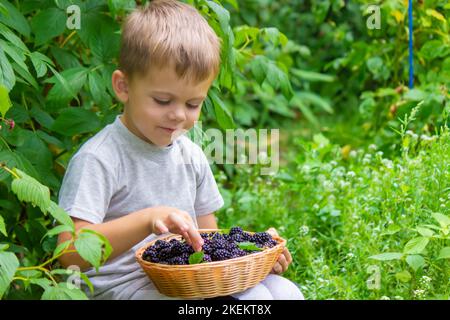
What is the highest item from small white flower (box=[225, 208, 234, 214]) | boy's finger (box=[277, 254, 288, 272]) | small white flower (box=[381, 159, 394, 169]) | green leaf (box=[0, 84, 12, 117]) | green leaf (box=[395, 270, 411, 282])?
green leaf (box=[0, 84, 12, 117])

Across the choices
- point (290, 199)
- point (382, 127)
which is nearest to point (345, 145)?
point (382, 127)

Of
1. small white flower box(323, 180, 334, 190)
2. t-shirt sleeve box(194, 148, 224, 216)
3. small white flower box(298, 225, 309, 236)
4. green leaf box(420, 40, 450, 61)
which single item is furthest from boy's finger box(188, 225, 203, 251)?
green leaf box(420, 40, 450, 61)

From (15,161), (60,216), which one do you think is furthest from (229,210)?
(60,216)

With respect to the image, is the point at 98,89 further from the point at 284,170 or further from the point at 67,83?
the point at 284,170

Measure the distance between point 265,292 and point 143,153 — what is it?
550 millimetres

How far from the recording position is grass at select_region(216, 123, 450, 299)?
2666 mm

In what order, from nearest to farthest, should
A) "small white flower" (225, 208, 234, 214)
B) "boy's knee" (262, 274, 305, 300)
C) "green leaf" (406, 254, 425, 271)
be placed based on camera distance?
"boy's knee" (262, 274, 305, 300)
"green leaf" (406, 254, 425, 271)
"small white flower" (225, 208, 234, 214)

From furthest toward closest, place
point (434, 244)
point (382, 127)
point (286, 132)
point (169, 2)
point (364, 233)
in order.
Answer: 1. point (286, 132)
2. point (382, 127)
3. point (364, 233)
4. point (434, 244)
5. point (169, 2)

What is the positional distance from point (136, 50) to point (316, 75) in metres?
3.68

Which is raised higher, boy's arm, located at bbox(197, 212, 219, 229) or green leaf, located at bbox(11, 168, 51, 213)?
green leaf, located at bbox(11, 168, 51, 213)

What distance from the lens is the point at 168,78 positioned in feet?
7.41

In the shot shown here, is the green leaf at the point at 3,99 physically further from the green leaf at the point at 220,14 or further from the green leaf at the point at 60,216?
the green leaf at the point at 220,14

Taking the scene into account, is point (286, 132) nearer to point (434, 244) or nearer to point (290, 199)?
point (290, 199)

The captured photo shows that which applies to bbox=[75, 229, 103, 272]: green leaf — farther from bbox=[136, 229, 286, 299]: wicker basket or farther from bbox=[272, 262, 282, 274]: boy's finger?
bbox=[272, 262, 282, 274]: boy's finger
